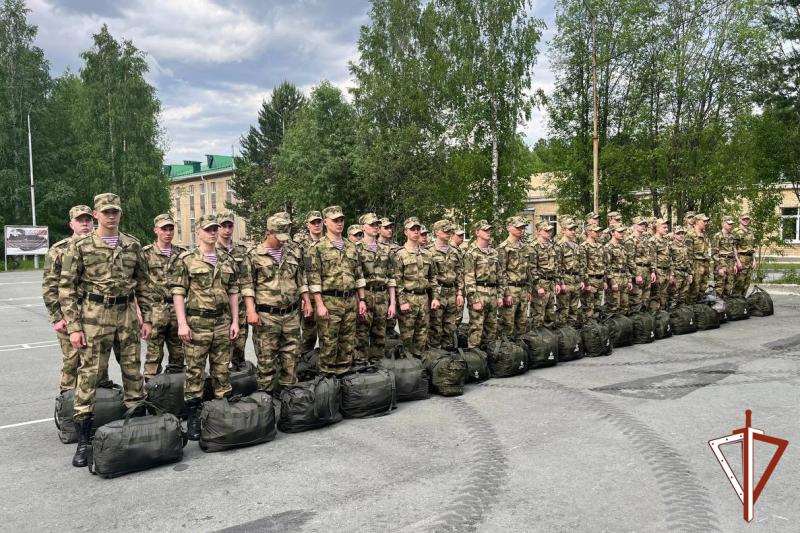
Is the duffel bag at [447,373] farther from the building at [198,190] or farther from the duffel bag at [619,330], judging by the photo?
the building at [198,190]

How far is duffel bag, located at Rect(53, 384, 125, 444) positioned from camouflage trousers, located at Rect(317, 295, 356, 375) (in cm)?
223

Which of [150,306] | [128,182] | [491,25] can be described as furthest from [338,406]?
[128,182]

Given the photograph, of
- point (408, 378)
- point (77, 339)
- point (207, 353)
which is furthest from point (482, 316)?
point (77, 339)

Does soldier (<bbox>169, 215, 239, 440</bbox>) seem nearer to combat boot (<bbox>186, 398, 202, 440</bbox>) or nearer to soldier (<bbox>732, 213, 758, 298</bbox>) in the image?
combat boot (<bbox>186, 398, 202, 440</bbox>)

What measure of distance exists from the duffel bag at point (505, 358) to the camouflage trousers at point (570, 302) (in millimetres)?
2018

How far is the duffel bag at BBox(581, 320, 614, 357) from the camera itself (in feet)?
29.7

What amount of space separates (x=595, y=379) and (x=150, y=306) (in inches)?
210

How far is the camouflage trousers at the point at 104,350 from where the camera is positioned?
5164mm

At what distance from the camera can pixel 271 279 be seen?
621 cm

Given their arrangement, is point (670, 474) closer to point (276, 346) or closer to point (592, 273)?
point (276, 346)

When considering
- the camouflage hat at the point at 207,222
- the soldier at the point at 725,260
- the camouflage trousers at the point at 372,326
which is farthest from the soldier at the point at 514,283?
the soldier at the point at 725,260

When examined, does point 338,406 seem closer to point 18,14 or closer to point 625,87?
point 625,87

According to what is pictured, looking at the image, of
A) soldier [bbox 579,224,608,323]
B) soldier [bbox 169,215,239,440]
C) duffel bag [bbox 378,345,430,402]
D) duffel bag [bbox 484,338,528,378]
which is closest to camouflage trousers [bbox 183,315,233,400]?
soldier [bbox 169,215,239,440]

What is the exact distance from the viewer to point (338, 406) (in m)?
6.17
